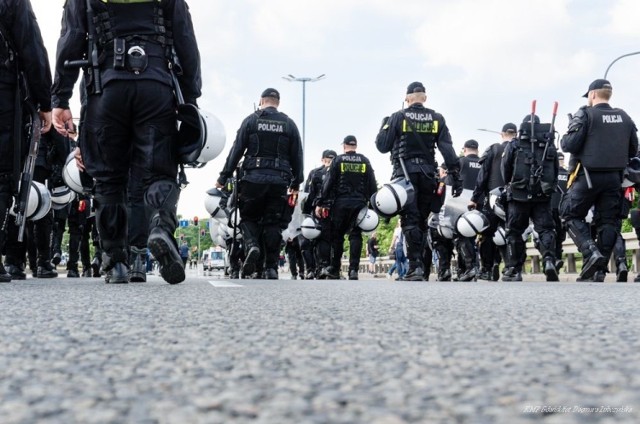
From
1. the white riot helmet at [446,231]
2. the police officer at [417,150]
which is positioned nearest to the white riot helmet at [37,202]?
the police officer at [417,150]

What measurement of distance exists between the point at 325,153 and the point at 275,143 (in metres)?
5.32

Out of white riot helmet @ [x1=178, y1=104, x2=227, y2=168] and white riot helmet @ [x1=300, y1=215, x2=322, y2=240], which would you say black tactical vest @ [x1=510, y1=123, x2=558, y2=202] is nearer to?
white riot helmet @ [x1=178, y1=104, x2=227, y2=168]

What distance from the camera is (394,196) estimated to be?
9.72 metres

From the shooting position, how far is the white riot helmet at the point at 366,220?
44.1ft

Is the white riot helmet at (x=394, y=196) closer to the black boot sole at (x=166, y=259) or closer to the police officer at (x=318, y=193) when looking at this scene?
the police officer at (x=318, y=193)

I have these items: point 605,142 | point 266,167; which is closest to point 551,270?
point 605,142

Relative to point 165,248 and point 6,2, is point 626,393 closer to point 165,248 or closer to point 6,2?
point 165,248

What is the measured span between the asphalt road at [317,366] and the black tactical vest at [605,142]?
20.5ft

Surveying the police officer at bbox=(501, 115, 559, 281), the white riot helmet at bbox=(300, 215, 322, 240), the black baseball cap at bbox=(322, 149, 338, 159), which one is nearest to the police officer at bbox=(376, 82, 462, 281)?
the police officer at bbox=(501, 115, 559, 281)

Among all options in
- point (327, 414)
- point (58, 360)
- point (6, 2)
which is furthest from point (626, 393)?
point (6, 2)

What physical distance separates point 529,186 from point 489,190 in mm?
2087

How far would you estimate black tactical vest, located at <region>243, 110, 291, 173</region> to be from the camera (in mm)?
10398

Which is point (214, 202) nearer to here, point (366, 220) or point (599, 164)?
point (366, 220)

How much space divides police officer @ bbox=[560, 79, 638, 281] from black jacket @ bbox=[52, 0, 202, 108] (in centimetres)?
487
